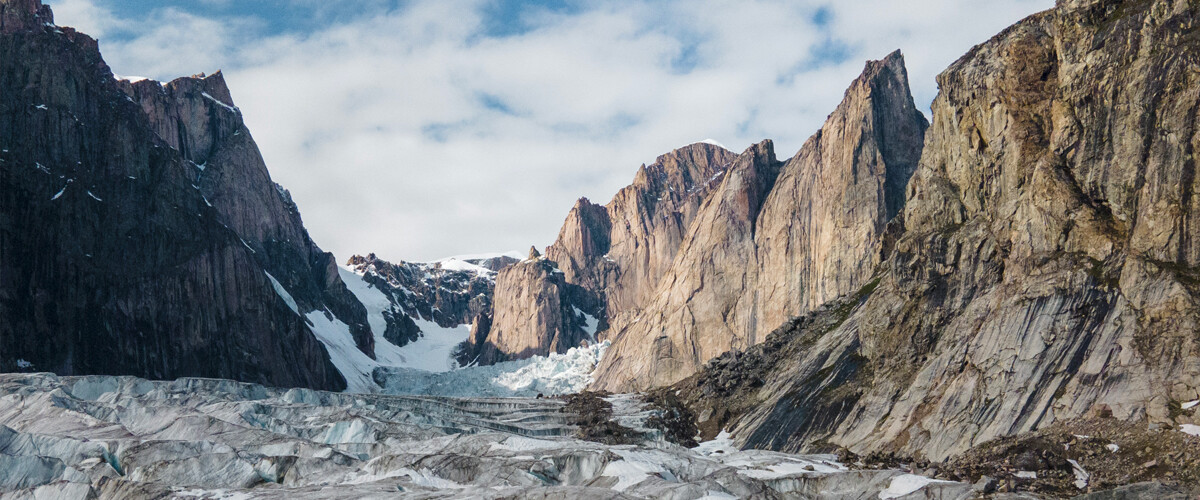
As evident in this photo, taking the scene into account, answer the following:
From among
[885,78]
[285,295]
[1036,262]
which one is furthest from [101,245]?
[1036,262]

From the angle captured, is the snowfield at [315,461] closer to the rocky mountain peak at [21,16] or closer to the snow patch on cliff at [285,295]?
the rocky mountain peak at [21,16]

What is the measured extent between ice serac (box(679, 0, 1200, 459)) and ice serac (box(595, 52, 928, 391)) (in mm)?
45048

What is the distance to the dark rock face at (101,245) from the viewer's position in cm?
11450

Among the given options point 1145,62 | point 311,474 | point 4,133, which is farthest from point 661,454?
Answer: point 4,133

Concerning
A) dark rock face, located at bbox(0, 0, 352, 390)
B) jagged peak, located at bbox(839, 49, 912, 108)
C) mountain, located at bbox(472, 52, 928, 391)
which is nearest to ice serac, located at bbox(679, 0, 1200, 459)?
mountain, located at bbox(472, 52, 928, 391)

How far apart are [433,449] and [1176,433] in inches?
1859

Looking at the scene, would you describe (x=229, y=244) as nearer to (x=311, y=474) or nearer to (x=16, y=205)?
(x=16, y=205)

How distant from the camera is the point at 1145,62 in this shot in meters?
62.8

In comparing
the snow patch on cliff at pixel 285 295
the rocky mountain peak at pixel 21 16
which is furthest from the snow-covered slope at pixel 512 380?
the rocky mountain peak at pixel 21 16

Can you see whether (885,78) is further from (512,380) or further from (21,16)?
(21,16)

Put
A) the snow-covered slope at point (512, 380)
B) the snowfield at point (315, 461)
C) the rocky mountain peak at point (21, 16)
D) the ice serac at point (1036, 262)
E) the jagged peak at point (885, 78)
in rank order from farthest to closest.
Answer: the snow-covered slope at point (512, 380) → the jagged peak at point (885, 78) → the rocky mountain peak at point (21, 16) → the ice serac at point (1036, 262) → the snowfield at point (315, 461)

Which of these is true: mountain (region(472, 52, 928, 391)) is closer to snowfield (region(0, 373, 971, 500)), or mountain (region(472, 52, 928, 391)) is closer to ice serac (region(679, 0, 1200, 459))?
ice serac (region(679, 0, 1200, 459))

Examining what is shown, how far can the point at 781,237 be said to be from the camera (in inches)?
5719

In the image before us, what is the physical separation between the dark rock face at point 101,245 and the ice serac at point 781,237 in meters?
65.9
